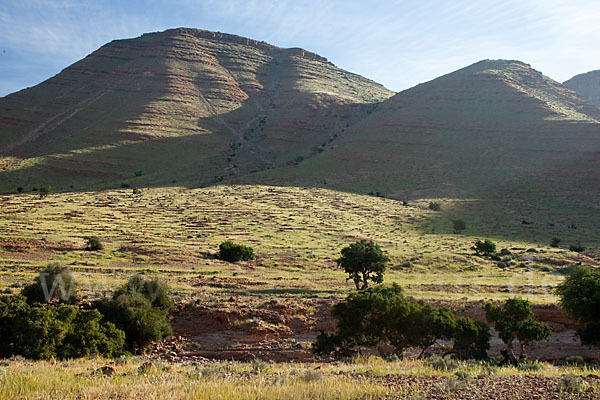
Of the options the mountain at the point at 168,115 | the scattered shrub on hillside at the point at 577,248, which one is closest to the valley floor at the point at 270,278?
the scattered shrub on hillside at the point at 577,248

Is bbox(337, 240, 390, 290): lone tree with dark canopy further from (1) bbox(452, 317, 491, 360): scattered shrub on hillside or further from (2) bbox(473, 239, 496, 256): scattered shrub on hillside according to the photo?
(2) bbox(473, 239, 496, 256): scattered shrub on hillside

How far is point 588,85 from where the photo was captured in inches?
6781

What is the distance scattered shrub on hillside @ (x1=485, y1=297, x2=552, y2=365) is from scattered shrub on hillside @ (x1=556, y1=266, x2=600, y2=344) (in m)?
1.73

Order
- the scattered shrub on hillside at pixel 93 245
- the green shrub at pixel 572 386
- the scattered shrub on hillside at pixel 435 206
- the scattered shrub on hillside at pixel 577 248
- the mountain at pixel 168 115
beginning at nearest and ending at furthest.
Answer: the green shrub at pixel 572 386
the scattered shrub on hillside at pixel 93 245
the scattered shrub on hillside at pixel 577 248
the scattered shrub on hillside at pixel 435 206
the mountain at pixel 168 115

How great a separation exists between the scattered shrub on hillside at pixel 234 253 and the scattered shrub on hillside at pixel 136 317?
13.5m

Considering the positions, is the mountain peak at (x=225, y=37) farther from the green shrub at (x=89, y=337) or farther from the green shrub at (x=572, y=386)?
the green shrub at (x=572, y=386)

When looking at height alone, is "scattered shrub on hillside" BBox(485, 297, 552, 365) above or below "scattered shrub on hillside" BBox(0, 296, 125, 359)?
below

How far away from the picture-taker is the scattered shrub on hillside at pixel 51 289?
17094 millimetres

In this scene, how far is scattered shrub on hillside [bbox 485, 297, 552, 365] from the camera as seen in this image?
1509cm

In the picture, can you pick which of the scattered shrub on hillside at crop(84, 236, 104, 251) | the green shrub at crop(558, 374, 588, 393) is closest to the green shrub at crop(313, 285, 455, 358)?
the green shrub at crop(558, 374, 588, 393)

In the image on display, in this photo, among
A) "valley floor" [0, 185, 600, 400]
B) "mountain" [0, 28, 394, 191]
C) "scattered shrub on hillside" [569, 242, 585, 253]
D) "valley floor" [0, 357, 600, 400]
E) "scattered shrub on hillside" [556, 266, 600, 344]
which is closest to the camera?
"valley floor" [0, 357, 600, 400]

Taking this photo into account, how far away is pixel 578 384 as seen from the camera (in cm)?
663

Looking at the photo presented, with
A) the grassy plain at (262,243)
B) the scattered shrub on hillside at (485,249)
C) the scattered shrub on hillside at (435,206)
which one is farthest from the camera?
the scattered shrub on hillside at (435,206)

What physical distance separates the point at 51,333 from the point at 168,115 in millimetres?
91086
